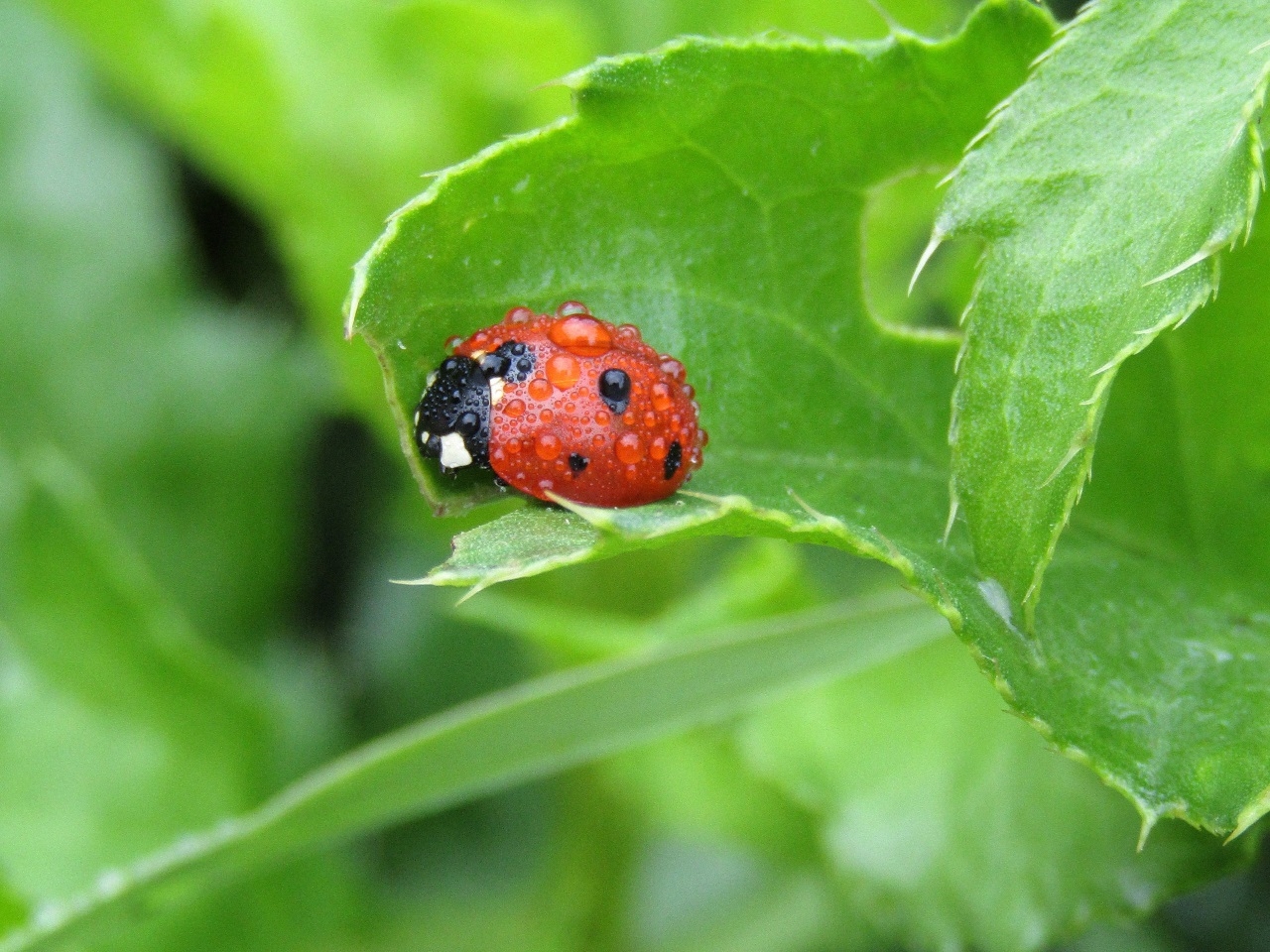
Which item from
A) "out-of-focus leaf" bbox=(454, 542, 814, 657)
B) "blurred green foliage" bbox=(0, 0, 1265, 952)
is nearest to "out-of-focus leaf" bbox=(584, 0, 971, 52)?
"blurred green foliage" bbox=(0, 0, 1265, 952)

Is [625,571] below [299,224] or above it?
below

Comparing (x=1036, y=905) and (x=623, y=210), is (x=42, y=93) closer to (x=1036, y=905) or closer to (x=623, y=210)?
(x=623, y=210)

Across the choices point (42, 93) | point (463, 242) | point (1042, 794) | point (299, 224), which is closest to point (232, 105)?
point (299, 224)

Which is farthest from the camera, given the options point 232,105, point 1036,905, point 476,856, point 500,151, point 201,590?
point 201,590

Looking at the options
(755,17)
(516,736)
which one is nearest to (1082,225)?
(516,736)

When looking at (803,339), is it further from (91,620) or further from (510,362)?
(91,620)

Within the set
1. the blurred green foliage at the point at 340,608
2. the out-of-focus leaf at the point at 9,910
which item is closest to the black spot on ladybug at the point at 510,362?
the blurred green foliage at the point at 340,608

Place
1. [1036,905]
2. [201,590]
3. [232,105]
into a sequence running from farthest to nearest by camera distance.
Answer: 1. [201,590]
2. [232,105]
3. [1036,905]
